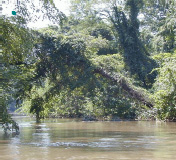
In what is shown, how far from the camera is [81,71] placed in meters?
24.0

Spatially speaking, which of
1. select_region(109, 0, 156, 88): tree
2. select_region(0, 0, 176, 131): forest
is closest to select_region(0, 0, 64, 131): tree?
select_region(0, 0, 176, 131): forest

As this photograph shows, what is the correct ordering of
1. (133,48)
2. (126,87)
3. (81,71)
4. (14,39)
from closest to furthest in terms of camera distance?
(14,39) < (81,71) < (126,87) < (133,48)

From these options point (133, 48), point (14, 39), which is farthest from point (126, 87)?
point (14, 39)

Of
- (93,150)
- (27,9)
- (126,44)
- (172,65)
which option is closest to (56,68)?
(172,65)

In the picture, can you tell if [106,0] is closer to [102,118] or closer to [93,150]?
[102,118]

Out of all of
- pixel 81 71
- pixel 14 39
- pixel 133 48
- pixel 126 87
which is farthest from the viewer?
pixel 133 48

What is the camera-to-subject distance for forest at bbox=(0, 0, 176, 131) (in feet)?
46.0

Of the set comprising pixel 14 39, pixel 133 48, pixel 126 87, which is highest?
pixel 133 48

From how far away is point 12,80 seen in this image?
13.0 m

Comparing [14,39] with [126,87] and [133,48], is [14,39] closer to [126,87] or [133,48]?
[126,87]

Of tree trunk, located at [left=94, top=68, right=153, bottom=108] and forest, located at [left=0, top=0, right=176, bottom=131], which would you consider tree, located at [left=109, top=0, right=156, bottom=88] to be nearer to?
forest, located at [left=0, top=0, right=176, bottom=131]

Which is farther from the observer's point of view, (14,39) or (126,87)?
(126,87)

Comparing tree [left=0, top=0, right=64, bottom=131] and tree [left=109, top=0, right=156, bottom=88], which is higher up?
tree [left=109, top=0, right=156, bottom=88]

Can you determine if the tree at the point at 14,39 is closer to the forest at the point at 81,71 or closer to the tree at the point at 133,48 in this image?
the forest at the point at 81,71
